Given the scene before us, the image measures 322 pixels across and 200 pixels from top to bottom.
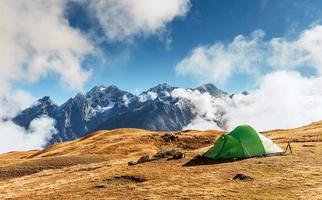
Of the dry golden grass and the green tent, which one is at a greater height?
the green tent

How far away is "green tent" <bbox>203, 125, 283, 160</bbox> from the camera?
4666cm

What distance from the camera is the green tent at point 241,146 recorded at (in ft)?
153

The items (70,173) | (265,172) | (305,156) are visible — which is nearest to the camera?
(265,172)

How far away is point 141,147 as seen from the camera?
340 feet

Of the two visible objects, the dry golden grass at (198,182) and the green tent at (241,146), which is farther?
the green tent at (241,146)

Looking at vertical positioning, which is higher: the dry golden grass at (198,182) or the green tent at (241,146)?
the green tent at (241,146)

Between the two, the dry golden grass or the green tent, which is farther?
the green tent

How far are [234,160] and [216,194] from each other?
13.9 meters

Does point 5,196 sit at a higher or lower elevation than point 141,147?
lower

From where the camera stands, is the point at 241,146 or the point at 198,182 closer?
the point at 198,182

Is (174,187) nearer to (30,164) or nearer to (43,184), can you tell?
(43,184)

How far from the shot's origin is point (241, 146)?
46906 mm

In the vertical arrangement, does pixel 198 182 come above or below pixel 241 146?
below

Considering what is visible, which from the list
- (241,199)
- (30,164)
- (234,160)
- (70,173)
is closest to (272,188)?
(241,199)
